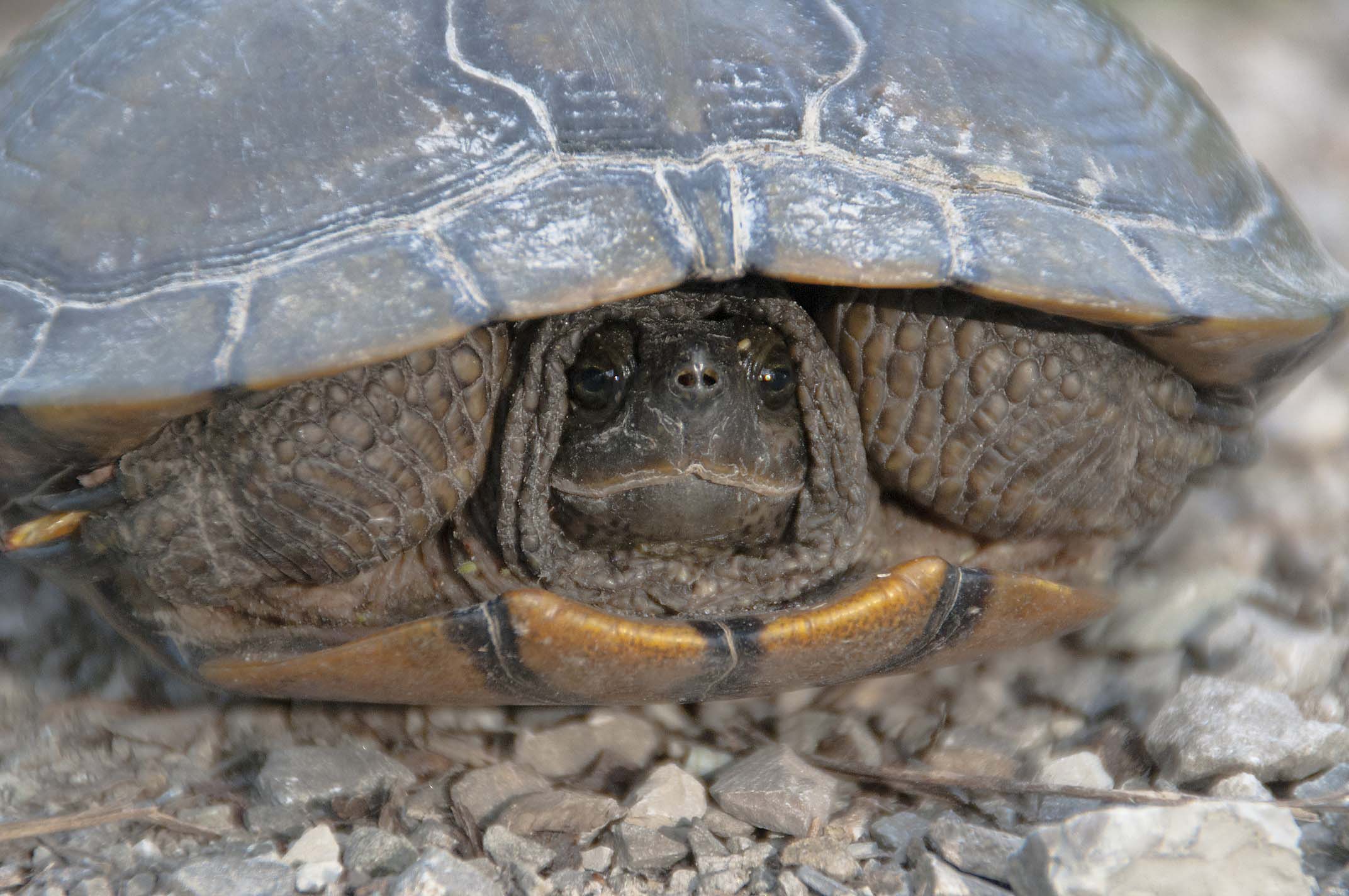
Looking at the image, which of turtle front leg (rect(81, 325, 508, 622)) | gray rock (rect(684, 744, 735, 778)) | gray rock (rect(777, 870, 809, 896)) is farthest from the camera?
gray rock (rect(684, 744, 735, 778))

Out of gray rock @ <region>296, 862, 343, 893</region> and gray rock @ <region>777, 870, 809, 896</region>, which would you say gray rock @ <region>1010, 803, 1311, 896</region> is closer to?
gray rock @ <region>777, 870, 809, 896</region>

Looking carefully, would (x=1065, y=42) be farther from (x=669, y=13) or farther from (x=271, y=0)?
(x=271, y=0)

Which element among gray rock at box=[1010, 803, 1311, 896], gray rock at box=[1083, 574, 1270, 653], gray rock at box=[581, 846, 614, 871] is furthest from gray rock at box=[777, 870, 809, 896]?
gray rock at box=[1083, 574, 1270, 653]

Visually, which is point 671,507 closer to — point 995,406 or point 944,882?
point 995,406

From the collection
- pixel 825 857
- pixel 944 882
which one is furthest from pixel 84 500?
pixel 944 882

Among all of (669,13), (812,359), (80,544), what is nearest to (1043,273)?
(812,359)

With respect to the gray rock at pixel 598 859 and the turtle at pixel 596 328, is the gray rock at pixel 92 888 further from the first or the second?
the gray rock at pixel 598 859
